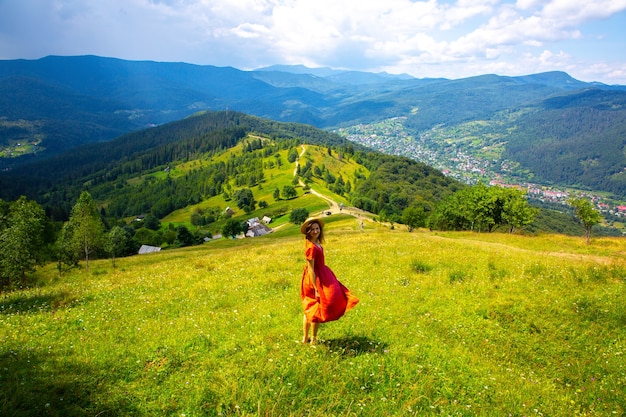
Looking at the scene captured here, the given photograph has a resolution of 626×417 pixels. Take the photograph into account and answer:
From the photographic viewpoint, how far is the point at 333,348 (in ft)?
29.4

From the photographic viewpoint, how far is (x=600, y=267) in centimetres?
1609

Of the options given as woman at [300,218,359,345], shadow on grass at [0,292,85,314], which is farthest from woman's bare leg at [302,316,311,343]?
shadow on grass at [0,292,85,314]

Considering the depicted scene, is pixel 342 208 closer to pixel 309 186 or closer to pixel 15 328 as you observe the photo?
pixel 309 186

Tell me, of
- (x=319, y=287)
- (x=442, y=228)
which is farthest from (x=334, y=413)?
(x=442, y=228)

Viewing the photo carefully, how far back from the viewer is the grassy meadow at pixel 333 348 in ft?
22.7

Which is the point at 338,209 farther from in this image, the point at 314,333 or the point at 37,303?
the point at 314,333

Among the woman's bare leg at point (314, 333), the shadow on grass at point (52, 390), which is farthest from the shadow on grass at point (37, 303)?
the woman's bare leg at point (314, 333)

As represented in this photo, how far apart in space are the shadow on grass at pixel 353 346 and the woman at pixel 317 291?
598 mm

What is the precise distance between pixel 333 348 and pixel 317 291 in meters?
1.67

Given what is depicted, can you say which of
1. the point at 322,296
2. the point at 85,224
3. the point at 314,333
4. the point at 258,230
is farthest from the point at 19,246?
the point at 258,230

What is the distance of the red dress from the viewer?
28.2ft

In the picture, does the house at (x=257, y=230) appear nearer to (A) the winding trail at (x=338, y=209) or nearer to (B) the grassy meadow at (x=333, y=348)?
(A) the winding trail at (x=338, y=209)

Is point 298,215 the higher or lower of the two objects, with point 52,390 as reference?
lower

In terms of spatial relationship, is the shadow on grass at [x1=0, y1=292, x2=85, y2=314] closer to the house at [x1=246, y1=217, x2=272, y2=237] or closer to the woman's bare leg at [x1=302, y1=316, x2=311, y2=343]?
the woman's bare leg at [x1=302, y1=316, x2=311, y2=343]
